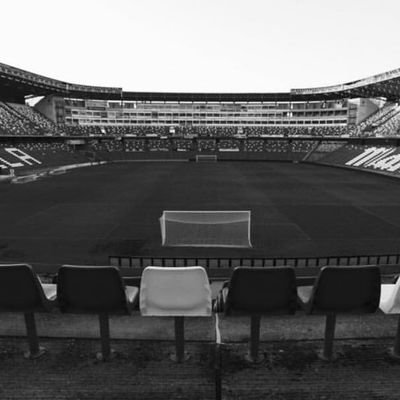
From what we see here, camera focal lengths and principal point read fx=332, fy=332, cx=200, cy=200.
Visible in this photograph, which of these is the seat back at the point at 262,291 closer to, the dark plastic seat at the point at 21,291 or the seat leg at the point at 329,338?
the seat leg at the point at 329,338

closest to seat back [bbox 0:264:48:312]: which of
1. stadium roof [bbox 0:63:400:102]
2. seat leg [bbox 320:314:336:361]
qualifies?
seat leg [bbox 320:314:336:361]

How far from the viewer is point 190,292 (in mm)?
4074

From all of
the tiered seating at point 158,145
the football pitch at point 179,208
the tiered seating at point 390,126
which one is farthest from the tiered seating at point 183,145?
the football pitch at point 179,208

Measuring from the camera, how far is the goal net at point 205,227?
1440 cm

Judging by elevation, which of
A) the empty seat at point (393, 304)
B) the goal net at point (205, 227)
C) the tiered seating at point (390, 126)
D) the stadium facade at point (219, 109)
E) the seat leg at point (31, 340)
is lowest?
the goal net at point (205, 227)

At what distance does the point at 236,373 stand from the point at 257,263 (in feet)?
25.2

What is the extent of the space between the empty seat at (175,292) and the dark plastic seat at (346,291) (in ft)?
4.55

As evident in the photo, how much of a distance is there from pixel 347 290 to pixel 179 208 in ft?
58.6

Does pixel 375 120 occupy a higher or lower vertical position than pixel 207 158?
higher

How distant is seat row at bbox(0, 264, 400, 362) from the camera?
406 centimetres

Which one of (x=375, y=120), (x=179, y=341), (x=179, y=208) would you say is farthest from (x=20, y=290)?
(x=375, y=120)

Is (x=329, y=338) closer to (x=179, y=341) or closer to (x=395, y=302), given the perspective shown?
(x=395, y=302)

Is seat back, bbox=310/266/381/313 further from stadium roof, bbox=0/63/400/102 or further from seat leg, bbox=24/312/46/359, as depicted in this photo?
stadium roof, bbox=0/63/400/102

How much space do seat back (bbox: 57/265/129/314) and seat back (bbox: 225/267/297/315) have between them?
1.41 meters
